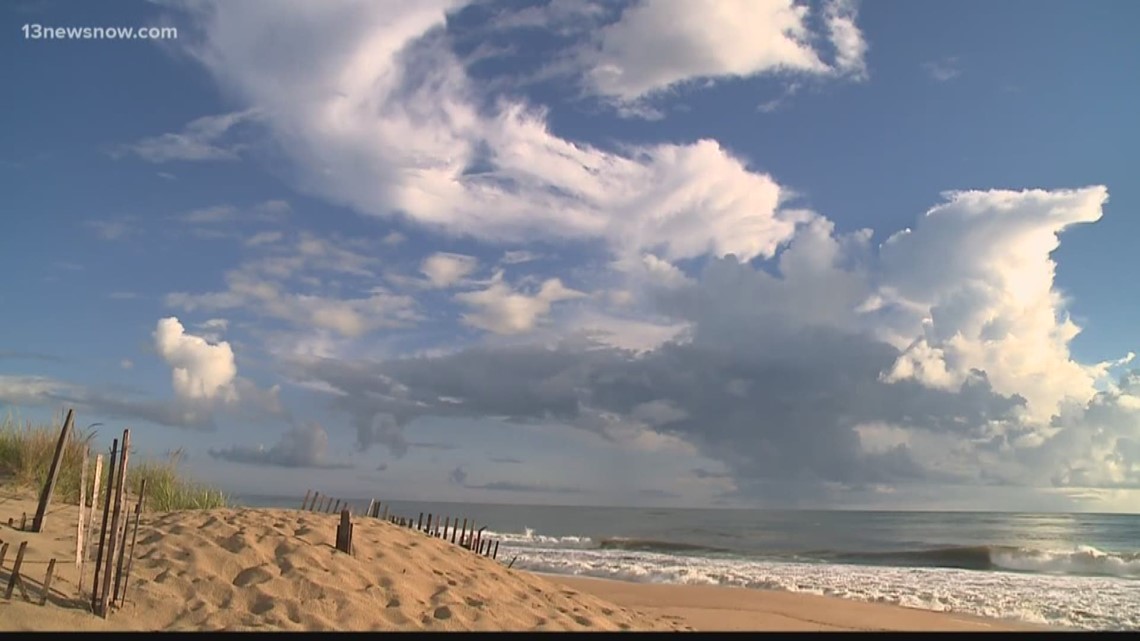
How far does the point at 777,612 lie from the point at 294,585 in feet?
34.5

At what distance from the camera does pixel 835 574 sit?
24.7m

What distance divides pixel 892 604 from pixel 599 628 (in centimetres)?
1133

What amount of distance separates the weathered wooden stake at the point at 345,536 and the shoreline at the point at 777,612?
5014mm

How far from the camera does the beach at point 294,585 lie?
7805 millimetres

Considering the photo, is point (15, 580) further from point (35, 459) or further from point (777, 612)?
point (777, 612)

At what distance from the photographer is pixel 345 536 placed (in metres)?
10.7

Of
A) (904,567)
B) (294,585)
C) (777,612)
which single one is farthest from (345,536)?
(904,567)

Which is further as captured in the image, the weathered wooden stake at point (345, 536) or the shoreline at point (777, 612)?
the shoreline at point (777, 612)

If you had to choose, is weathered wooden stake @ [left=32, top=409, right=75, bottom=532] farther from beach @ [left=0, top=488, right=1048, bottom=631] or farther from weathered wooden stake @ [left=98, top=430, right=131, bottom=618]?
weathered wooden stake @ [left=98, top=430, right=131, bottom=618]

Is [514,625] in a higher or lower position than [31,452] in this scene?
lower

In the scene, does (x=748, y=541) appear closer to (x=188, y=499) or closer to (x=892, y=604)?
(x=892, y=604)

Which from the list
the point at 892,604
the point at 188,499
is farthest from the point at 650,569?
the point at 188,499

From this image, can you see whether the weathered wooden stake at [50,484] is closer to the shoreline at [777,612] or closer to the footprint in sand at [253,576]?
the footprint in sand at [253,576]

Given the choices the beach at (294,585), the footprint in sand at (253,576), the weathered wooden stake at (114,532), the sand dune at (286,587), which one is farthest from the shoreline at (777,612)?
the weathered wooden stake at (114,532)
